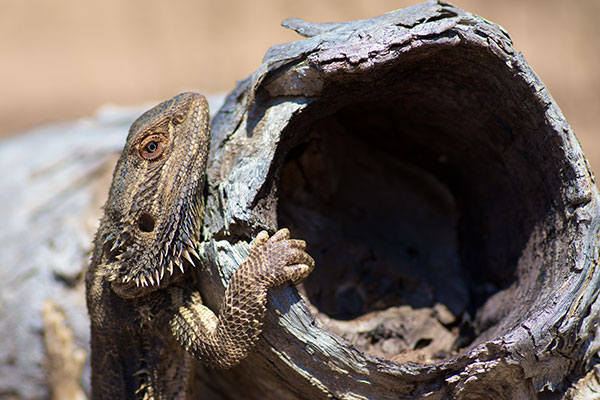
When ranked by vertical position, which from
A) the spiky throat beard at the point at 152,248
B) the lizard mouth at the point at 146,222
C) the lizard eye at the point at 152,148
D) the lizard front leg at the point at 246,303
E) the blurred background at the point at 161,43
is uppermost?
the blurred background at the point at 161,43

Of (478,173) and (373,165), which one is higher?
(373,165)

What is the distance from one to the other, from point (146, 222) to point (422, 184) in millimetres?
1915

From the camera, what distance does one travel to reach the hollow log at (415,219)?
7.33 feet

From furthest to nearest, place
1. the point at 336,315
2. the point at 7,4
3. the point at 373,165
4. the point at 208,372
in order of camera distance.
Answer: the point at 7,4 < the point at 373,165 < the point at 208,372 < the point at 336,315

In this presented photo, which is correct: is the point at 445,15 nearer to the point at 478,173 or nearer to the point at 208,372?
the point at 478,173

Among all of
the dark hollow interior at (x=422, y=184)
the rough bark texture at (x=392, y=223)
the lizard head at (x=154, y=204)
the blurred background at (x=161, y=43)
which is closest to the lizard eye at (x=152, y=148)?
the lizard head at (x=154, y=204)

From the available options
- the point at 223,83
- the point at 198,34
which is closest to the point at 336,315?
the point at 223,83

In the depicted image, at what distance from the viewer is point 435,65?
8.14ft

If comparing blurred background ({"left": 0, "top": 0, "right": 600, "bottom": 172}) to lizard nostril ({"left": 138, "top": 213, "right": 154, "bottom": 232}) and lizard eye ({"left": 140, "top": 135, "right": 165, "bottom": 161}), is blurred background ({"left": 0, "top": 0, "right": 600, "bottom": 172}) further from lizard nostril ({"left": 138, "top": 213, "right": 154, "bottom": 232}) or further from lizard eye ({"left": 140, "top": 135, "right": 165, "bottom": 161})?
lizard nostril ({"left": 138, "top": 213, "right": 154, "bottom": 232})

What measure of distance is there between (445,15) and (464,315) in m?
1.75

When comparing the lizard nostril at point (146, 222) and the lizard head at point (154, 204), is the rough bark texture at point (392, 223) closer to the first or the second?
the lizard head at point (154, 204)

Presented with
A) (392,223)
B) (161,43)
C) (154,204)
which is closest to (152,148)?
(154,204)

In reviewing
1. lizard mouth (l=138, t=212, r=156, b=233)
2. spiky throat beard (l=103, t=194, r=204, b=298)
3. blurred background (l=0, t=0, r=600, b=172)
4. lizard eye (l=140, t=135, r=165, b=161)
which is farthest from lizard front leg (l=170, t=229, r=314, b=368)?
blurred background (l=0, t=0, r=600, b=172)

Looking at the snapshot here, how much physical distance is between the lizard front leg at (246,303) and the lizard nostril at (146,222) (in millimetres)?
536
